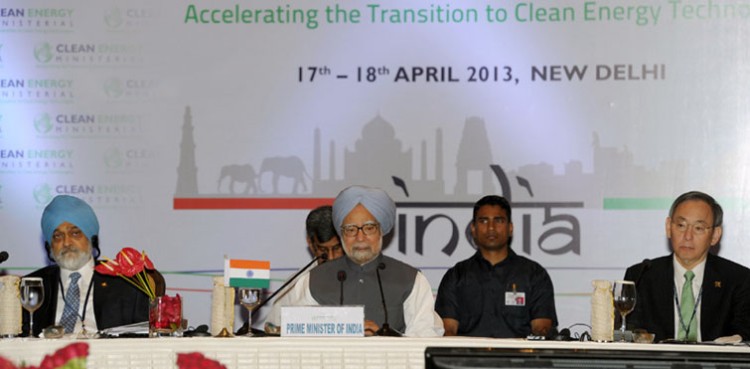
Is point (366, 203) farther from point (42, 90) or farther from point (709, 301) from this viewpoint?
point (42, 90)

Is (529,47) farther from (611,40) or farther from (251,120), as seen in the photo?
(251,120)

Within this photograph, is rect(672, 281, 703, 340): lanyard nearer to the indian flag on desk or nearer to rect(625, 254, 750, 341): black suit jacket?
rect(625, 254, 750, 341): black suit jacket

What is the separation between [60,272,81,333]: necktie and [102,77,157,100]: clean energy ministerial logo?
140cm

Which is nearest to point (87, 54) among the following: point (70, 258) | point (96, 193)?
point (96, 193)

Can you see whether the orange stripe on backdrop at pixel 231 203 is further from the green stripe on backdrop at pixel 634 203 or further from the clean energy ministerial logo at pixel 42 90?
the green stripe on backdrop at pixel 634 203

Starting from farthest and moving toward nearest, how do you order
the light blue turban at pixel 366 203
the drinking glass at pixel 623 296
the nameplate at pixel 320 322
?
the light blue turban at pixel 366 203 → the drinking glass at pixel 623 296 → the nameplate at pixel 320 322

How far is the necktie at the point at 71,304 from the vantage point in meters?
5.04

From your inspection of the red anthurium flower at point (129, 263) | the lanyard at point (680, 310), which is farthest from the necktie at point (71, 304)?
the lanyard at point (680, 310)

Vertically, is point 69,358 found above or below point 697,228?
below

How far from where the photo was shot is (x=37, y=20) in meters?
6.35

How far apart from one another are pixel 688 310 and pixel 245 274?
2088 millimetres

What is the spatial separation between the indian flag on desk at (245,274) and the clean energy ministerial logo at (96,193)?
2464mm

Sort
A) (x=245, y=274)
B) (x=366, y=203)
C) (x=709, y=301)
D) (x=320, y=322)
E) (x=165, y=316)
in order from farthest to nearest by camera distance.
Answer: (x=709, y=301) < (x=366, y=203) < (x=245, y=274) < (x=165, y=316) < (x=320, y=322)

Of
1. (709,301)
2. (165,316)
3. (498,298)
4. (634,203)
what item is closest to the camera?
(165,316)
